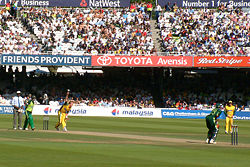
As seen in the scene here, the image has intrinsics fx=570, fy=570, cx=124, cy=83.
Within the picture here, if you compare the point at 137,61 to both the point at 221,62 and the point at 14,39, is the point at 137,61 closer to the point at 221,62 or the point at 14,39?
the point at 221,62

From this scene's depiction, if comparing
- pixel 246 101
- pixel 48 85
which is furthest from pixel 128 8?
pixel 246 101

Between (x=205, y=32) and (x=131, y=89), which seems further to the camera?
(x=131, y=89)

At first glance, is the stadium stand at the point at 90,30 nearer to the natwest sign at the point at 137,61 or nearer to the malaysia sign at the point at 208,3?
the natwest sign at the point at 137,61

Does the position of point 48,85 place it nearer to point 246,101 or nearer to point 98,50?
point 98,50

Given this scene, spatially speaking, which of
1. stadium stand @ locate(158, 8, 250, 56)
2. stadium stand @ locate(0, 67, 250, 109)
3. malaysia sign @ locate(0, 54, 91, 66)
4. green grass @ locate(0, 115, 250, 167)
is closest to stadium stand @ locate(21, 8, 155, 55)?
malaysia sign @ locate(0, 54, 91, 66)

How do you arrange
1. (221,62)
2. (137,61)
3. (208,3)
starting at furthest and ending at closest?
(208,3) → (137,61) → (221,62)

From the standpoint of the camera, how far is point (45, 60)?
172ft

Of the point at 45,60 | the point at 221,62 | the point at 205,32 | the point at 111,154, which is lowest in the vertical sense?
the point at 111,154

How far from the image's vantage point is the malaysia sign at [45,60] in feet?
170

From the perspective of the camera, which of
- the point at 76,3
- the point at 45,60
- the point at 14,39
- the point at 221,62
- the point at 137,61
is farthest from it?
the point at 76,3

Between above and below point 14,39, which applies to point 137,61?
below

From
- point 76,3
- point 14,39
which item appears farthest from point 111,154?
point 76,3

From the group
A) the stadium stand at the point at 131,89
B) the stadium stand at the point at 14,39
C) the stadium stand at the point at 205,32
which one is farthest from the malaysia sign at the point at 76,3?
the stadium stand at the point at 131,89

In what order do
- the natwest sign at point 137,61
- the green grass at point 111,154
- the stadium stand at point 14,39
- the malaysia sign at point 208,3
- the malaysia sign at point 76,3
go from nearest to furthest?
1. the green grass at point 111,154
2. the natwest sign at point 137,61
3. the stadium stand at point 14,39
4. the malaysia sign at point 76,3
5. the malaysia sign at point 208,3
